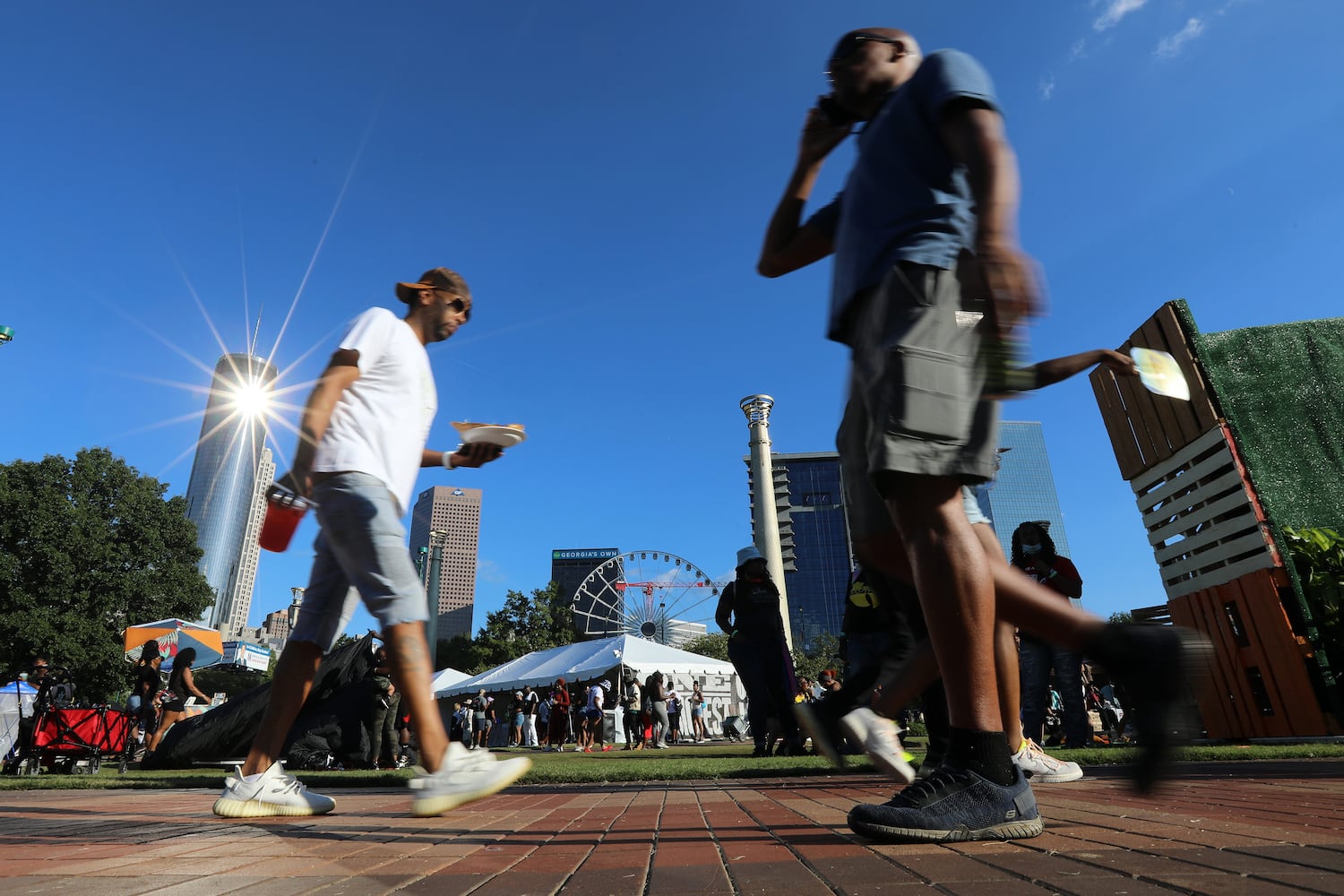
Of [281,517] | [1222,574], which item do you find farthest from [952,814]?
[1222,574]

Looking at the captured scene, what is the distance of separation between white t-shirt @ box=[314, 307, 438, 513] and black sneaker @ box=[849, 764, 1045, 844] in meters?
1.55

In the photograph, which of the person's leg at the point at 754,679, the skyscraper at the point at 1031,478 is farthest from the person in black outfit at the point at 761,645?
the skyscraper at the point at 1031,478

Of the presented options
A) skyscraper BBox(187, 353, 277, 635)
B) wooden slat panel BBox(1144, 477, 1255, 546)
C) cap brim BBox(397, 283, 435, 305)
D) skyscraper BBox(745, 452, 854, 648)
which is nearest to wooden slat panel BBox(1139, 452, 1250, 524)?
wooden slat panel BBox(1144, 477, 1255, 546)

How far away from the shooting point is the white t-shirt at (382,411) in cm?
210

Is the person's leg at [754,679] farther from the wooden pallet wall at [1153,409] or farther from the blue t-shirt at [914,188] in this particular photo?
the blue t-shirt at [914,188]

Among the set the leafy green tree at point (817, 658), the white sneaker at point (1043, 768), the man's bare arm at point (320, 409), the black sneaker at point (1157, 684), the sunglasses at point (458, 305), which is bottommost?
the white sneaker at point (1043, 768)

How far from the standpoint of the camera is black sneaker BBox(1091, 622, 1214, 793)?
1409 millimetres

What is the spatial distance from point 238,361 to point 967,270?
194m

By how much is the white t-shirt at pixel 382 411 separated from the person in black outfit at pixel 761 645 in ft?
14.9

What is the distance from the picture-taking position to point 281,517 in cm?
238

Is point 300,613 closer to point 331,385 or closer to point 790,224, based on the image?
point 331,385

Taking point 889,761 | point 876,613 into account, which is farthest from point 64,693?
point 889,761

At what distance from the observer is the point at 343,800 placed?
3072mm

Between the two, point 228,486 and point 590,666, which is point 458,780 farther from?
point 228,486
